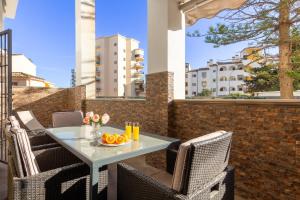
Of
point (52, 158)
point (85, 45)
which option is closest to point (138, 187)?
point (52, 158)

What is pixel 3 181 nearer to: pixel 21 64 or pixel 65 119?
pixel 65 119

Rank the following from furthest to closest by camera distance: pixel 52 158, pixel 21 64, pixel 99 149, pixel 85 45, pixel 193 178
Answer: pixel 21 64
pixel 85 45
pixel 52 158
pixel 99 149
pixel 193 178

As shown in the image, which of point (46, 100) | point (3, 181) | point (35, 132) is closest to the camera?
point (3, 181)

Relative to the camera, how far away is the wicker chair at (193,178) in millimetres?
1323

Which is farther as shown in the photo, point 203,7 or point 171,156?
point 203,7

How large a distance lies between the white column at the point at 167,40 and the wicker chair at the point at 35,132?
6.69 feet

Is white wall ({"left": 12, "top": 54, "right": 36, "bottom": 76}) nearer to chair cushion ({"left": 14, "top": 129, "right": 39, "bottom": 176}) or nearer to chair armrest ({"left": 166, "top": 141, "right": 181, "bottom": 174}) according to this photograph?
chair cushion ({"left": 14, "top": 129, "right": 39, "bottom": 176})

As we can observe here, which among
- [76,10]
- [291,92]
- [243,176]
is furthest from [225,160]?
[76,10]

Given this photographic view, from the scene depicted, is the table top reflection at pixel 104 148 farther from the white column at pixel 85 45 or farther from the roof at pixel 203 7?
the white column at pixel 85 45

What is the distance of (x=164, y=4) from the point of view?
3.44m

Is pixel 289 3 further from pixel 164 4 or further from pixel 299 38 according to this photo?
pixel 164 4

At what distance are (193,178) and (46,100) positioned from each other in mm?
7242

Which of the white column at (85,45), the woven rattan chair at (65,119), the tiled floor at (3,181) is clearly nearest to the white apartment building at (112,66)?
the white column at (85,45)

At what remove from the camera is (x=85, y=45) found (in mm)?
6695
